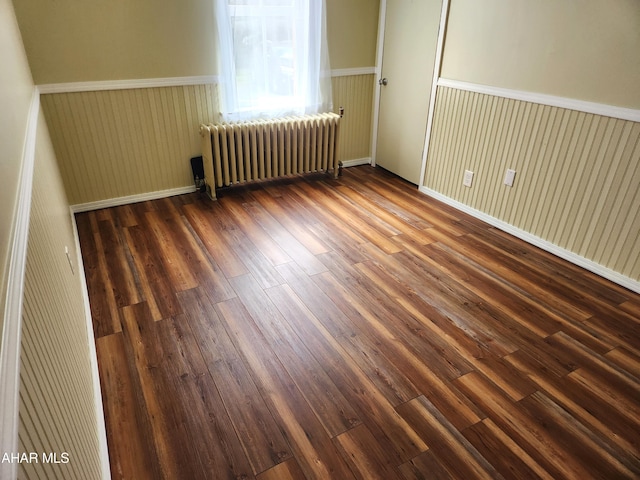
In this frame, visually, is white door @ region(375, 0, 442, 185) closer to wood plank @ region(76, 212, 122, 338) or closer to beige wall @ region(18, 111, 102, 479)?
wood plank @ region(76, 212, 122, 338)

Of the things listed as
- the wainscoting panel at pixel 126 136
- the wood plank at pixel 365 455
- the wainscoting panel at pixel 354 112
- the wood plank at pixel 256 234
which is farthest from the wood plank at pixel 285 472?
the wainscoting panel at pixel 354 112

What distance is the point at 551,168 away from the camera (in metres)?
3.07

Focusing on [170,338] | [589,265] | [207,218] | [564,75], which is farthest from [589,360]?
[207,218]

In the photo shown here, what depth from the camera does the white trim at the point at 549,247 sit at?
281cm

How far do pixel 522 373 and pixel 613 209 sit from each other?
137 centimetres

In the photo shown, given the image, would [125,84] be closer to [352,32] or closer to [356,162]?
[352,32]

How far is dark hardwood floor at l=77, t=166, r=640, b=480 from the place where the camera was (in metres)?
1.74

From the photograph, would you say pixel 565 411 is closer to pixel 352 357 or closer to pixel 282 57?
pixel 352 357

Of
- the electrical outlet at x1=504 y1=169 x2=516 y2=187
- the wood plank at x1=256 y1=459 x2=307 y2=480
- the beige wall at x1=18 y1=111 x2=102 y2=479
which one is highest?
the beige wall at x1=18 y1=111 x2=102 y2=479

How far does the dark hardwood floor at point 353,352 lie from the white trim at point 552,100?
3.36ft

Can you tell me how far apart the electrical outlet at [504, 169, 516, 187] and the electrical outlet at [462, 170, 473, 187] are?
35 cm

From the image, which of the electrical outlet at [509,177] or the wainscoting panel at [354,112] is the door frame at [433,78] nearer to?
the wainscoting panel at [354,112]

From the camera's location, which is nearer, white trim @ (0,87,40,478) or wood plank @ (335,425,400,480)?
white trim @ (0,87,40,478)

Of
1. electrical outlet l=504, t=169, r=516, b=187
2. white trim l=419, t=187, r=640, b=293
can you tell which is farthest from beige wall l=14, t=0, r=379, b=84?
electrical outlet l=504, t=169, r=516, b=187
